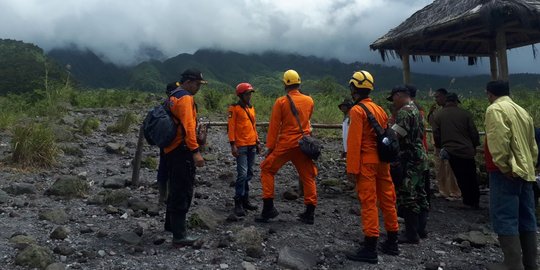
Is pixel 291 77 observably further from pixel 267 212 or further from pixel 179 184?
pixel 179 184

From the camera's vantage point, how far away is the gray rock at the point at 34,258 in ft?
12.4

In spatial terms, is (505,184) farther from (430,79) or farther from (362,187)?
(430,79)

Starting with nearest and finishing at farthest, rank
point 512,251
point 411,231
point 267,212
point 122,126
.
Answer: point 512,251, point 411,231, point 267,212, point 122,126

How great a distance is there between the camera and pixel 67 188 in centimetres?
605

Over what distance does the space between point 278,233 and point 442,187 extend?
3.48 metres

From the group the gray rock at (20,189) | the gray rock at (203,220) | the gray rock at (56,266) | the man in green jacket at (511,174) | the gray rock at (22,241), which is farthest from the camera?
the gray rock at (20,189)

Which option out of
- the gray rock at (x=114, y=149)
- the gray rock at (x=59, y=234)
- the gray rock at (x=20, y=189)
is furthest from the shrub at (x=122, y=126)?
the gray rock at (x=59, y=234)

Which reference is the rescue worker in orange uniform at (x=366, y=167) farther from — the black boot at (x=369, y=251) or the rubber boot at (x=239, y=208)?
the rubber boot at (x=239, y=208)

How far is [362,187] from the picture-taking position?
432 cm

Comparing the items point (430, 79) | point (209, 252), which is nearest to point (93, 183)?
point (209, 252)

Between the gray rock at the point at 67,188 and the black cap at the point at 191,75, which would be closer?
the black cap at the point at 191,75

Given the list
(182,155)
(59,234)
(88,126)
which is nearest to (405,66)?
(182,155)

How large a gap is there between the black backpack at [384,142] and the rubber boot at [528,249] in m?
1.42

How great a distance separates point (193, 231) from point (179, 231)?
0.54 meters
